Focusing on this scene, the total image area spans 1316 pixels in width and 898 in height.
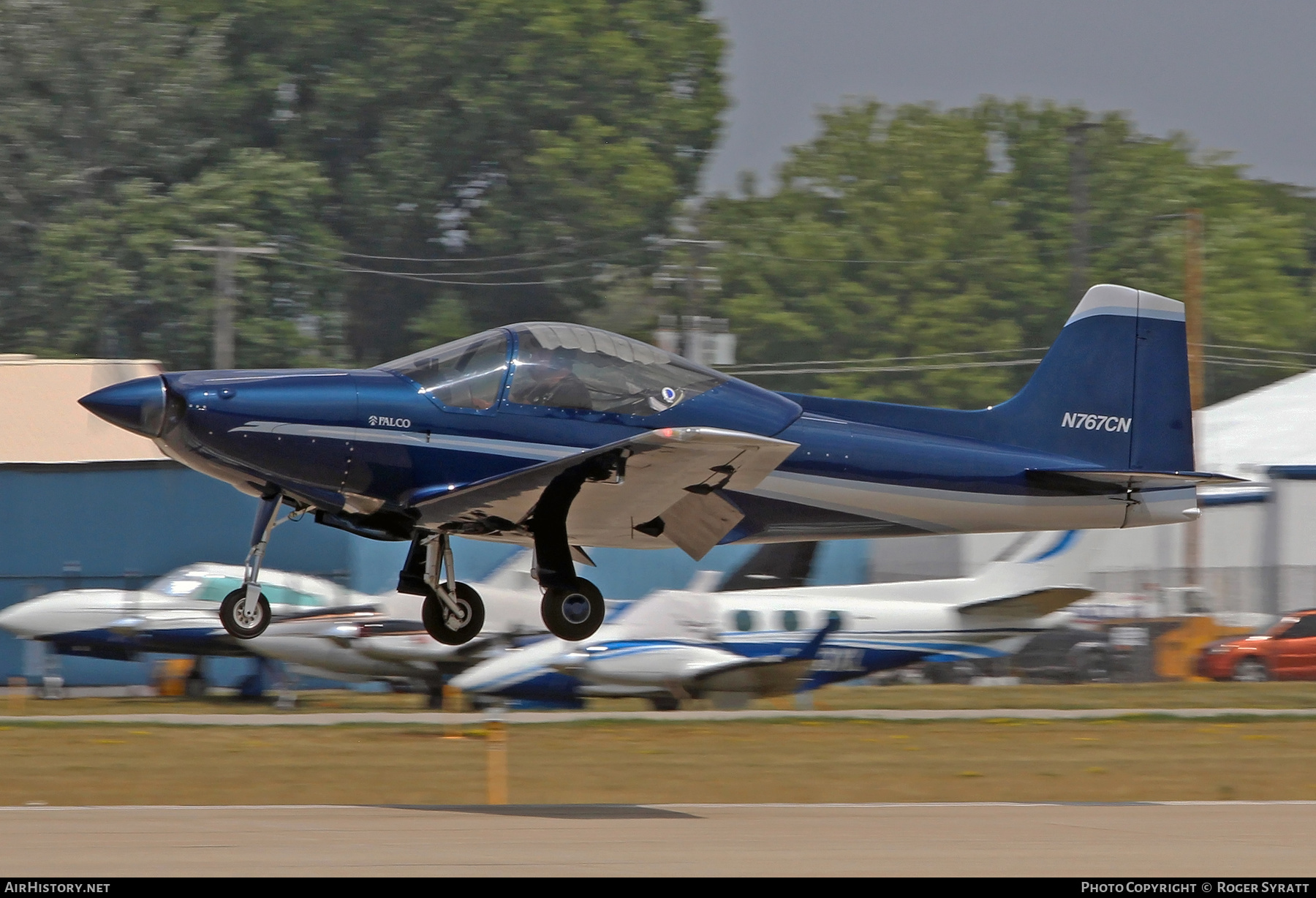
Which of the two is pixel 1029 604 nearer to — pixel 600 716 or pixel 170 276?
pixel 600 716

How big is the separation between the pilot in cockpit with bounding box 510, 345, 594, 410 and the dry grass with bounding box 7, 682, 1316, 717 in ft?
32.6

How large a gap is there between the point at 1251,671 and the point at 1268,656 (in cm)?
40

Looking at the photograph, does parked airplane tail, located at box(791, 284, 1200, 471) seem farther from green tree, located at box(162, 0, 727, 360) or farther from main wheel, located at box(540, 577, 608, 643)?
green tree, located at box(162, 0, 727, 360)

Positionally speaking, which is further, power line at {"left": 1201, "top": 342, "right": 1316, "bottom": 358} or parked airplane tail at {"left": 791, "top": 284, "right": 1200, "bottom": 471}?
power line at {"left": 1201, "top": 342, "right": 1316, "bottom": 358}

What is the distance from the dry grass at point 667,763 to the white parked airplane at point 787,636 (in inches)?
43.4

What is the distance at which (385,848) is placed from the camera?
10.3m

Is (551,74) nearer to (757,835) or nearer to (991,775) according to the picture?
(991,775)

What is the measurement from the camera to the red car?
25859 millimetres

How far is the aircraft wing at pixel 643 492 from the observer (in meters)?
10.4

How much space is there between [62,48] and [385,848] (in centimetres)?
4933

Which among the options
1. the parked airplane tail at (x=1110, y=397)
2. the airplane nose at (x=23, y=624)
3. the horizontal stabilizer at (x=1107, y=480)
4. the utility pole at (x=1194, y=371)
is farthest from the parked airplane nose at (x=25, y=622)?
the utility pole at (x=1194, y=371)

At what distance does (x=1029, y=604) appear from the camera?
21703 millimetres

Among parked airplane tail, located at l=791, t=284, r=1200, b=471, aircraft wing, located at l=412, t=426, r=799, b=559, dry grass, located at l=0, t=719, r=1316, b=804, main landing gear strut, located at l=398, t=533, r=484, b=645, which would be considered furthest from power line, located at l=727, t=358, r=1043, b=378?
main landing gear strut, located at l=398, t=533, r=484, b=645

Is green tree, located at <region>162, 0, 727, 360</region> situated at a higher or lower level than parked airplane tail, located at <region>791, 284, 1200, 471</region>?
higher
